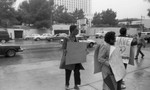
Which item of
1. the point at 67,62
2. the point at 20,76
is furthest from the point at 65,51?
the point at 20,76

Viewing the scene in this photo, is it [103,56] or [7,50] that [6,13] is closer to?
[7,50]

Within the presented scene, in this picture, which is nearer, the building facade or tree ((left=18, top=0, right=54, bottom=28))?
tree ((left=18, top=0, right=54, bottom=28))

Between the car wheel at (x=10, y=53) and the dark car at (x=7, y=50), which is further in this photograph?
the car wheel at (x=10, y=53)

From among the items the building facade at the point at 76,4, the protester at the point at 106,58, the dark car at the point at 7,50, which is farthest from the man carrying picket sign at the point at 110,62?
the building facade at the point at 76,4

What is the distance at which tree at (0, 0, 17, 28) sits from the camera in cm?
3456

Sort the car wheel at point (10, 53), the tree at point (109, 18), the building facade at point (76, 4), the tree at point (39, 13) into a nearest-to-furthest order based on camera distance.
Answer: the car wheel at point (10, 53) → the tree at point (39, 13) → the tree at point (109, 18) → the building facade at point (76, 4)

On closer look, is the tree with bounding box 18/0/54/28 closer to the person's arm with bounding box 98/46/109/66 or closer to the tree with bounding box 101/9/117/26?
the tree with bounding box 101/9/117/26

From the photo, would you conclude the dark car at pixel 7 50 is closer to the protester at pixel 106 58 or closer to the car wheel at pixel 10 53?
the car wheel at pixel 10 53

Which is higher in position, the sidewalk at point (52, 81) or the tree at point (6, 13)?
the tree at point (6, 13)

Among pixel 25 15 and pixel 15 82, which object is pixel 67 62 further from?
pixel 25 15

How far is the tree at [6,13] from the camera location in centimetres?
3456

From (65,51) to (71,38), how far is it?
0.40m

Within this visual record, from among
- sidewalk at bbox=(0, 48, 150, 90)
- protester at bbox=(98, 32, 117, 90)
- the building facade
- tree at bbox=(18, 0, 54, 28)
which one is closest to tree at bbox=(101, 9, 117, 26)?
tree at bbox=(18, 0, 54, 28)

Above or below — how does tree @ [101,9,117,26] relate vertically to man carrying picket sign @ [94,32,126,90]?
above
